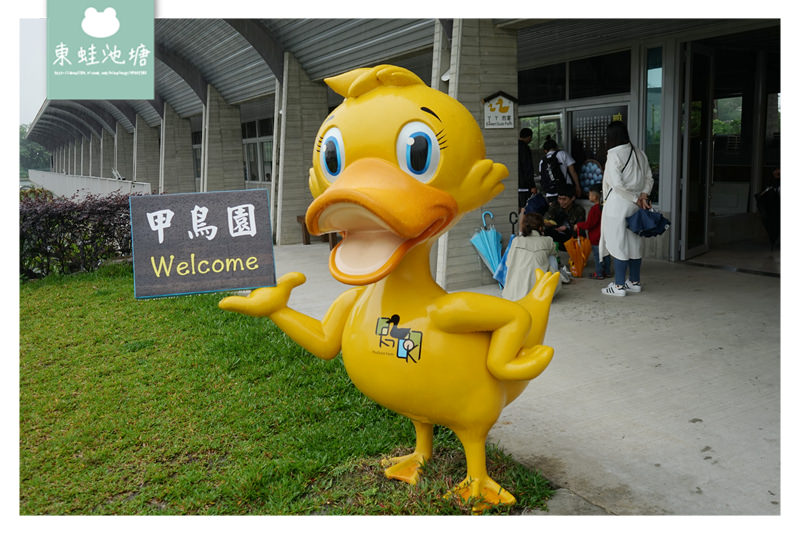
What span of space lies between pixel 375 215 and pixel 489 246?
5338 millimetres

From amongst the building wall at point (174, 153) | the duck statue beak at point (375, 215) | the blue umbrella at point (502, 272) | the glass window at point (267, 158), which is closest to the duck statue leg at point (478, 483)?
the duck statue beak at point (375, 215)

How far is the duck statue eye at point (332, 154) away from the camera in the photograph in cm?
281

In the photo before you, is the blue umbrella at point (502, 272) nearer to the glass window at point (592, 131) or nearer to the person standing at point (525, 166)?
the person standing at point (525, 166)

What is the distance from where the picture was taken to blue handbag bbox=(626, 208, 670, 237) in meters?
7.02

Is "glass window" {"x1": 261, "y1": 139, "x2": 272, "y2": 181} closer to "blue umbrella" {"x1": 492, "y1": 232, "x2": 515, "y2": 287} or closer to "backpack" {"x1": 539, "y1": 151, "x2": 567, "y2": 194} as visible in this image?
"backpack" {"x1": 539, "y1": 151, "x2": 567, "y2": 194}

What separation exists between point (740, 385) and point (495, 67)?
4.59 metres

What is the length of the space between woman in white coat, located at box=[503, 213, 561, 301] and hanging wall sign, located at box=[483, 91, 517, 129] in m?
1.48

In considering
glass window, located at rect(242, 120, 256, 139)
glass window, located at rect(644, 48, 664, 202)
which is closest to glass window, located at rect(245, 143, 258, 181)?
glass window, located at rect(242, 120, 256, 139)

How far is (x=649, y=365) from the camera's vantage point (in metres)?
5.10

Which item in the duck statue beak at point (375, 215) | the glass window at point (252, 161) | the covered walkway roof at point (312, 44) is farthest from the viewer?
the glass window at point (252, 161)

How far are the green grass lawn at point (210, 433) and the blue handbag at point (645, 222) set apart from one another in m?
3.60

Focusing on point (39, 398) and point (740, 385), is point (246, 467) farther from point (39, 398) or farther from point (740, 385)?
point (740, 385)

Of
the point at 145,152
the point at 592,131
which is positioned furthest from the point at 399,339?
the point at 145,152

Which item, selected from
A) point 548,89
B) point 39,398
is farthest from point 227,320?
point 548,89
